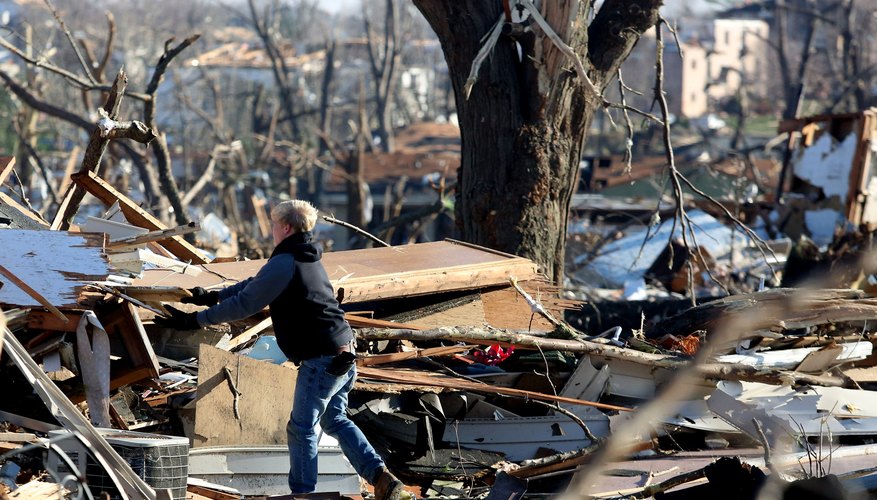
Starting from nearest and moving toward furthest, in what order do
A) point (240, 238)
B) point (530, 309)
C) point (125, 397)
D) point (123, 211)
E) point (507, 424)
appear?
1. point (125, 397)
2. point (507, 424)
3. point (123, 211)
4. point (530, 309)
5. point (240, 238)

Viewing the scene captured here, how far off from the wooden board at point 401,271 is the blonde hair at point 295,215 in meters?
1.16

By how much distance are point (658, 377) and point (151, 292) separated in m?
3.10

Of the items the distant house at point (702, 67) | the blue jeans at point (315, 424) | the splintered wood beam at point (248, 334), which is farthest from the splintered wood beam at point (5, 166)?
the distant house at point (702, 67)

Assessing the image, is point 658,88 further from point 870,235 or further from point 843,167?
point 843,167

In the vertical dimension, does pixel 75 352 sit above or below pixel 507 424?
above

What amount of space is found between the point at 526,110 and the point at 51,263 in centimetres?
394

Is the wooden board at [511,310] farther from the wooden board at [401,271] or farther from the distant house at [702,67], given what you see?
the distant house at [702,67]

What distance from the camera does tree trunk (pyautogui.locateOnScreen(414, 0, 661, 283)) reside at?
7.55m

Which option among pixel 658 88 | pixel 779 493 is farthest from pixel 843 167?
pixel 779 493

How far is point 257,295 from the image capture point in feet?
14.6

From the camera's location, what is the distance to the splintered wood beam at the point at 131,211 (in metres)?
6.41

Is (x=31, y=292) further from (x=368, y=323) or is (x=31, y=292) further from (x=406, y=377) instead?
(x=406, y=377)

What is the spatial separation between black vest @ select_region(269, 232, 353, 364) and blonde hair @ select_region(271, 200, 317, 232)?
A: 4cm

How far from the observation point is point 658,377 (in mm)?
6203
